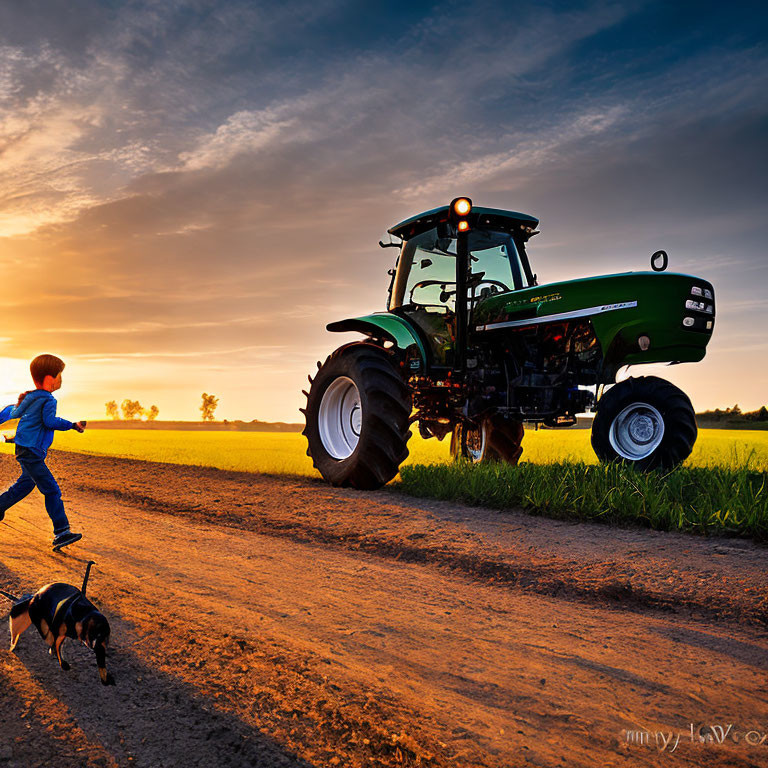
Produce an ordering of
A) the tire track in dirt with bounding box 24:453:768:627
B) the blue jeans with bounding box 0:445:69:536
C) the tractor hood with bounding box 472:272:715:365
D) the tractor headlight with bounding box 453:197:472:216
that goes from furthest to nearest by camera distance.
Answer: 1. the tractor headlight with bounding box 453:197:472:216
2. the tractor hood with bounding box 472:272:715:365
3. the blue jeans with bounding box 0:445:69:536
4. the tire track in dirt with bounding box 24:453:768:627

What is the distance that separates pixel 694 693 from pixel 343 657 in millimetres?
1467

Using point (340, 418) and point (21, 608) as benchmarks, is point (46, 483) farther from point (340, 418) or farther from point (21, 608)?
point (340, 418)

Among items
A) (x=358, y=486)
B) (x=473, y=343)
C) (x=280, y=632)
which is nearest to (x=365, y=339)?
(x=473, y=343)

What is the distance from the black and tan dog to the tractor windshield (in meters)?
6.65

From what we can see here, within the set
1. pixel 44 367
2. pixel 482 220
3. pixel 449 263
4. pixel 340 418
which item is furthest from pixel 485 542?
pixel 482 220

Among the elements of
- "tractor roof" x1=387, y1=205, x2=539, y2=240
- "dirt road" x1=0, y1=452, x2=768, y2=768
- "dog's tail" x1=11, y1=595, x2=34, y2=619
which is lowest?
"dirt road" x1=0, y1=452, x2=768, y2=768

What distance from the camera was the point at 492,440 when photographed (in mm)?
9555

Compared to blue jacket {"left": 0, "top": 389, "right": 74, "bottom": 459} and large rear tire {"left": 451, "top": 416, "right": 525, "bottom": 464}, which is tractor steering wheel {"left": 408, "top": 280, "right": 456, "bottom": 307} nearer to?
large rear tire {"left": 451, "top": 416, "right": 525, "bottom": 464}

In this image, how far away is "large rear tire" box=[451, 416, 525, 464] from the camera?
952cm

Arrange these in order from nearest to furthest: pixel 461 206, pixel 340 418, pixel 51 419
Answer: pixel 51 419
pixel 461 206
pixel 340 418

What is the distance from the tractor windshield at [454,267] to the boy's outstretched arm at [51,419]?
16.8ft

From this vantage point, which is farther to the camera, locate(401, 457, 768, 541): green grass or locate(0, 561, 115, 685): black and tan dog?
locate(401, 457, 768, 541): green grass

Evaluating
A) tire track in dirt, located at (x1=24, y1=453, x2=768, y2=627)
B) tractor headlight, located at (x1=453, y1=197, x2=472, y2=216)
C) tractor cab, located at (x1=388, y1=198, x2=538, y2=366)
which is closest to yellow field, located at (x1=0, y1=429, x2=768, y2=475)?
tire track in dirt, located at (x1=24, y1=453, x2=768, y2=627)

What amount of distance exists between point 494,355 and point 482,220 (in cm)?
183
